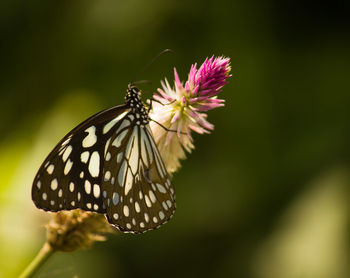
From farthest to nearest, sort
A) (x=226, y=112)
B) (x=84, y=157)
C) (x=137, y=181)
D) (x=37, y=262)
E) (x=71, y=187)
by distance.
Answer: (x=226, y=112)
(x=137, y=181)
(x=84, y=157)
(x=71, y=187)
(x=37, y=262)

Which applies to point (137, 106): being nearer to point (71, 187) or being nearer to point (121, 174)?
point (121, 174)

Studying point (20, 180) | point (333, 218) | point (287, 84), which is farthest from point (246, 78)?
point (20, 180)

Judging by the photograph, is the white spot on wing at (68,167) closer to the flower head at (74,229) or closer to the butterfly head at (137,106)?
the flower head at (74,229)

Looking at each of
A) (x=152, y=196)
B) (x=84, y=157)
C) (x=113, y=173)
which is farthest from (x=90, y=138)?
(x=152, y=196)

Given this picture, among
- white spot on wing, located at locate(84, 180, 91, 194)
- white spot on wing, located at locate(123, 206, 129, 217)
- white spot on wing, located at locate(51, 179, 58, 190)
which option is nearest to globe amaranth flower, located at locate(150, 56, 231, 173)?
white spot on wing, located at locate(123, 206, 129, 217)

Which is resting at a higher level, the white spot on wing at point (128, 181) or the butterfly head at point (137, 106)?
the butterfly head at point (137, 106)

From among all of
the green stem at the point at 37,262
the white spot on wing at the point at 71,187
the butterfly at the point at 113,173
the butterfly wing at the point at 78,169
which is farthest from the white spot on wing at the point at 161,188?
the green stem at the point at 37,262
